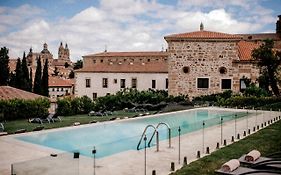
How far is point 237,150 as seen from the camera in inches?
366

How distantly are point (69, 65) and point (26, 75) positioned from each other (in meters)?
86.9

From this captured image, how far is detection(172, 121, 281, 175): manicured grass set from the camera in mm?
7461

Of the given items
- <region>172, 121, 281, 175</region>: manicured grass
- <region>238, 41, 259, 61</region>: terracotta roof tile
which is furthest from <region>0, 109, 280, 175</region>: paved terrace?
<region>238, 41, 259, 61</region>: terracotta roof tile

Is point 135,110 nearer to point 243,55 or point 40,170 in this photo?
point 243,55

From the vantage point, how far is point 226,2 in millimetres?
28469

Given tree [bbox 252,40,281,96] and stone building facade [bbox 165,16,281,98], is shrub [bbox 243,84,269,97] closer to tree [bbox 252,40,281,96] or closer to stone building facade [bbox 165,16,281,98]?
tree [bbox 252,40,281,96]

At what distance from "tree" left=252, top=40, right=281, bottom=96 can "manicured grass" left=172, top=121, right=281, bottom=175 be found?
12.7 m

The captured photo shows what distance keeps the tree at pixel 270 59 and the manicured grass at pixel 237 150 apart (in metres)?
12.7

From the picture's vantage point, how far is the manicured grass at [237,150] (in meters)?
7.46

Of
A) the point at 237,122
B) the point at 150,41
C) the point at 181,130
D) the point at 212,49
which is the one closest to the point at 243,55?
the point at 212,49

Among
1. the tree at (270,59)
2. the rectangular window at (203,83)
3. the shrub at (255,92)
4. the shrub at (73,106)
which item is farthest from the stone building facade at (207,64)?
the shrub at (73,106)

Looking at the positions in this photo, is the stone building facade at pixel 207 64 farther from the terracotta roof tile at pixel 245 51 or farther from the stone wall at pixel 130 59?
the stone wall at pixel 130 59

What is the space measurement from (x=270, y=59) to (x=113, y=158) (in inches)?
764

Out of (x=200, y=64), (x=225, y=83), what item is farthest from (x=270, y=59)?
(x=200, y=64)
